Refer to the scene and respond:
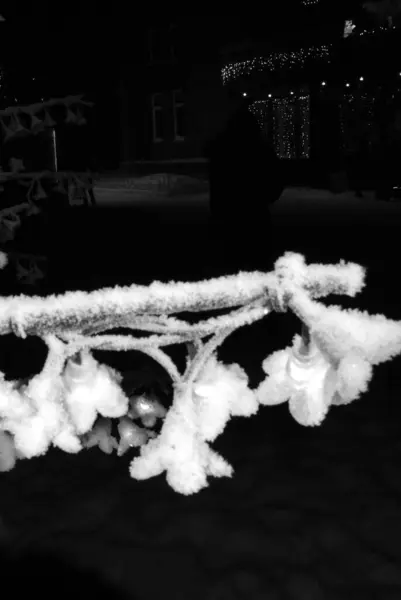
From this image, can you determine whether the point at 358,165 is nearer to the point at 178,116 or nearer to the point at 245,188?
the point at 178,116

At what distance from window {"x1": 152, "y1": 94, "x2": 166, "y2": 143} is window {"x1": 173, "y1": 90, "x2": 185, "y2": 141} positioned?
0.71m

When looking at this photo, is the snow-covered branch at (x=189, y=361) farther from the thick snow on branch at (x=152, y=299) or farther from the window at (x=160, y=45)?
the window at (x=160, y=45)

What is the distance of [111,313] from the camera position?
2.18 meters

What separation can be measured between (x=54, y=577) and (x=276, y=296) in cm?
167

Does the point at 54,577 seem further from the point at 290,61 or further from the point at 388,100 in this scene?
the point at 290,61

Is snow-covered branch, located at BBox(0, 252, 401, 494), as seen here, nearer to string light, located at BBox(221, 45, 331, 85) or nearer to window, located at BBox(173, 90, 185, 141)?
string light, located at BBox(221, 45, 331, 85)

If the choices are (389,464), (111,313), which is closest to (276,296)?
(111,313)

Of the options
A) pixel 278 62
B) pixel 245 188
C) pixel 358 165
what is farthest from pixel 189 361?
pixel 278 62

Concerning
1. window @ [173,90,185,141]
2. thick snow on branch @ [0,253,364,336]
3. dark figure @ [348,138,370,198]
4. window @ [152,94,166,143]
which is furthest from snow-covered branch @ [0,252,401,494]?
window @ [152,94,166,143]

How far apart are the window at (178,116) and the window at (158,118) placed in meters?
0.71

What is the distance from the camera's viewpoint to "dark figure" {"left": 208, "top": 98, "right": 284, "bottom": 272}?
6039 mm

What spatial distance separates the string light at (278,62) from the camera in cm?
2183

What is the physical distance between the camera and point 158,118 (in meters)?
31.6

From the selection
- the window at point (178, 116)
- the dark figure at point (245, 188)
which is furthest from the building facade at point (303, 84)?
the dark figure at point (245, 188)
